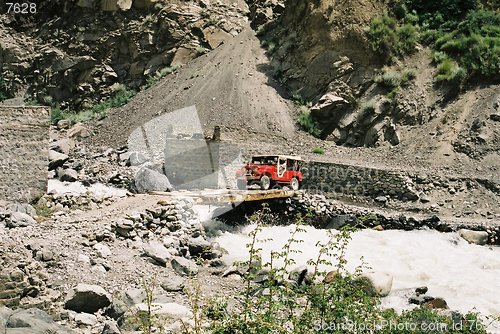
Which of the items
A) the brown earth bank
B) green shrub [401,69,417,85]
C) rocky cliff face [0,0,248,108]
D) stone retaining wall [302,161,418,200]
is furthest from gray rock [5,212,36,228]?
rocky cliff face [0,0,248,108]

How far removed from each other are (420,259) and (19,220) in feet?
32.2

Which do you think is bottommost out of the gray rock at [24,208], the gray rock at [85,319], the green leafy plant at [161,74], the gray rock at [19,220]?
the gray rock at [24,208]

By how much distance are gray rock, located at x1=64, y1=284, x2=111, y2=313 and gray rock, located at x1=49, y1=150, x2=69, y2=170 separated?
1256cm

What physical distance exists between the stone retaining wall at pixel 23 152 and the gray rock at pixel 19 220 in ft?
6.58

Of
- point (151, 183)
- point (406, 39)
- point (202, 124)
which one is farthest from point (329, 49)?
point (151, 183)

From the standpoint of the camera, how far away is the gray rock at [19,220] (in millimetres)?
12211

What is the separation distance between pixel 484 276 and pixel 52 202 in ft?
35.8

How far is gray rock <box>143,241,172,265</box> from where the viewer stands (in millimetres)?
11815

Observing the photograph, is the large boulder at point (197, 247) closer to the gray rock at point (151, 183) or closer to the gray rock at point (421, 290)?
the gray rock at point (151, 183)

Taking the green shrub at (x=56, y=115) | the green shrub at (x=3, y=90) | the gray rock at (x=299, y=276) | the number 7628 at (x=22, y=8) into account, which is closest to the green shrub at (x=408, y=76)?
the gray rock at (x=299, y=276)

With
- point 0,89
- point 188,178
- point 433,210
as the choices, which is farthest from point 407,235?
point 0,89

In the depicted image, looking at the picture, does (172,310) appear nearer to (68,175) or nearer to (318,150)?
(68,175)

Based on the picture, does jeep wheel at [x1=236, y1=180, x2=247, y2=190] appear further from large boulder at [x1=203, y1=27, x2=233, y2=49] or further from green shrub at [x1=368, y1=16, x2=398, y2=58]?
large boulder at [x1=203, y1=27, x2=233, y2=49]

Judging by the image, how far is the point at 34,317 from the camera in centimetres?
711
